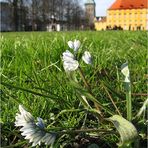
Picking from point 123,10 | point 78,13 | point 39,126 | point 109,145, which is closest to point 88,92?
point 109,145

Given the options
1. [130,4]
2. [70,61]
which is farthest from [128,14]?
[70,61]

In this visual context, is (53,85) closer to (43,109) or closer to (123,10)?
(43,109)

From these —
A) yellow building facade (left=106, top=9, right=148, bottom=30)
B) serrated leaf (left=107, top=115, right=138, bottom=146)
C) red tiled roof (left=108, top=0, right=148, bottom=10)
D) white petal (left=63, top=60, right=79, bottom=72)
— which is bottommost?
serrated leaf (left=107, top=115, right=138, bottom=146)

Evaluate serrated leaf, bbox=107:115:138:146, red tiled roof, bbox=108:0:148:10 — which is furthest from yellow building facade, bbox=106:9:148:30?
serrated leaf, bbox=107:115:138:146

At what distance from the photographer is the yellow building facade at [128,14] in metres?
78.6

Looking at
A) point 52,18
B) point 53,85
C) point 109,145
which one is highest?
point 52,18

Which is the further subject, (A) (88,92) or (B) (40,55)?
(B) (40,55)

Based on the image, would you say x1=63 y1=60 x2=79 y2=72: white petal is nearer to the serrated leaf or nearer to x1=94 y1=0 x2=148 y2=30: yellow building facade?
the serrated leaf

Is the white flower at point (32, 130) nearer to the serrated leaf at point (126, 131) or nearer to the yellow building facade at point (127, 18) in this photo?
the serrated leaf at point (126, 131)

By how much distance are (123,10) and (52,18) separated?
30.7m

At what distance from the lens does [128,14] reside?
279 feet

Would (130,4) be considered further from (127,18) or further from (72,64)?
(72,64)

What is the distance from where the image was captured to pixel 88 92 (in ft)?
3.53

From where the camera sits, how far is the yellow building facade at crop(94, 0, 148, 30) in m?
78.6
